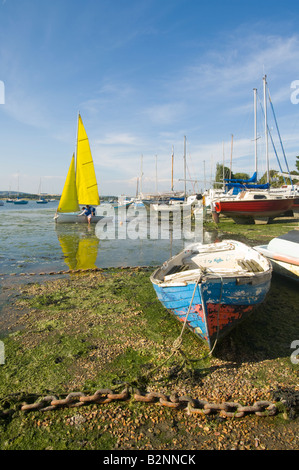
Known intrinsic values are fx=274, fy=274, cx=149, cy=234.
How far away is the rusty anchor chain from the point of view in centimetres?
374

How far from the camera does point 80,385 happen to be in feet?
14.4

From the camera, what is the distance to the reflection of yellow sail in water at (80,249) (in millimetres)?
12992

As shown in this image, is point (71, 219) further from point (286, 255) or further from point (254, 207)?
point (286, 255)

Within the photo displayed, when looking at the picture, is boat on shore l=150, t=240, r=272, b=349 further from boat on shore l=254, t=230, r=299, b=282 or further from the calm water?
the calm water

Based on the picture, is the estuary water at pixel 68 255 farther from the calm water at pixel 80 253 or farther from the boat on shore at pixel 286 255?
the boat on shore at pixel 286 255

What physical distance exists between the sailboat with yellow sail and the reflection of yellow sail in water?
4988mm

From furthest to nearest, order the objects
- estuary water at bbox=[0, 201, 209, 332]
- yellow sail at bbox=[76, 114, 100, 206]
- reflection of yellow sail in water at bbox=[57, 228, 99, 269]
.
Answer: yellow sail at bbox=[76, 114, 100, 206]
reflection of yellow sail in water at bbox=[57, 228, 99, 269]
estuary water at bbox=[0, 201, 209, 332]

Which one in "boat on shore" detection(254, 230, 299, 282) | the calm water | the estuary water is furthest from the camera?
the calm water

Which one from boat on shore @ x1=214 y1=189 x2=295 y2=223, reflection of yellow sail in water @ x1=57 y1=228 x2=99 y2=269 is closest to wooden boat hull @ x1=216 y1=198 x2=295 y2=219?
boat on shore @ x1=214 y1=189 x2=295 y2=223

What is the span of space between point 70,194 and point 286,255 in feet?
75.2

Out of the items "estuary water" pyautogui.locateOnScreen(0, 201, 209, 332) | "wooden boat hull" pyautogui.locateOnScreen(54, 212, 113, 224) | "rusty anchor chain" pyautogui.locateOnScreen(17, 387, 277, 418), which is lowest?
"rusty anchor chain" pyautogui.locateOnScreen(17, 387, 277, 418)

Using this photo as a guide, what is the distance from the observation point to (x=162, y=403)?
3.91 m

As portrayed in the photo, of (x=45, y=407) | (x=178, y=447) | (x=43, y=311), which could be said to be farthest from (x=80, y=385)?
(x=43, y=311)
